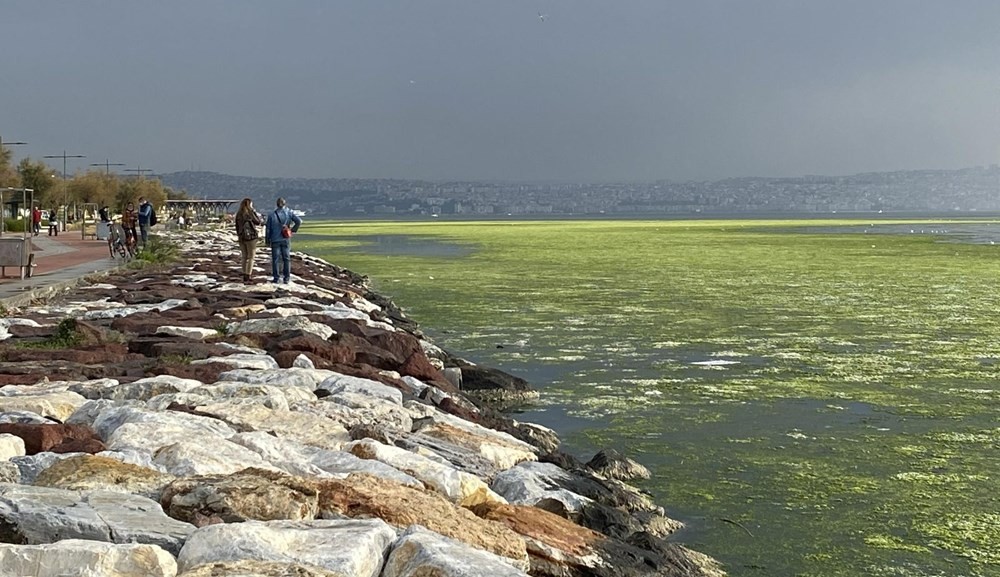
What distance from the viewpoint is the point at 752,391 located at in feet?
34.2

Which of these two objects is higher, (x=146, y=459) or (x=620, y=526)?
(x=146, y=459)

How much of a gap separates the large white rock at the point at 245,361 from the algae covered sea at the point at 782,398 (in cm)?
209

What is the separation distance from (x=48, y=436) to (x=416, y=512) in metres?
2.03

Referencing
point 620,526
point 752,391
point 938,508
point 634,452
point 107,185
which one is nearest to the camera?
point 620,526

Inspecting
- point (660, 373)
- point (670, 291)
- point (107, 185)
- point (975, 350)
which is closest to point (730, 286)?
point (670, 291)

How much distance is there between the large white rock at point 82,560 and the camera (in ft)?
A: 12.5

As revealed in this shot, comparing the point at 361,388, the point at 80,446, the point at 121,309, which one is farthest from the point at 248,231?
the point at 80,446

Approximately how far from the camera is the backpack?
1762 centimetres

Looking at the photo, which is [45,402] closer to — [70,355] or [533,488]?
[70,355]

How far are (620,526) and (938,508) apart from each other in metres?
Answer: 1.90

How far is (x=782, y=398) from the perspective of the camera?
10.1 metres

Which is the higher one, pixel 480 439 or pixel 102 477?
pixel 102 477

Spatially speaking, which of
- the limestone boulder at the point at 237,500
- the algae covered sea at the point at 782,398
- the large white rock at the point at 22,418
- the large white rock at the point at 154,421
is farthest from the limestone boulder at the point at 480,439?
the limestone boulder at the point at 237,500

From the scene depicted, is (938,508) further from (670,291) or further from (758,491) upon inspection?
(670,291)
